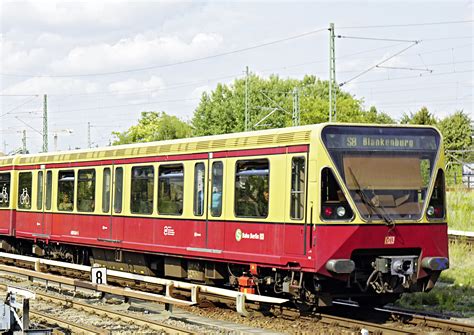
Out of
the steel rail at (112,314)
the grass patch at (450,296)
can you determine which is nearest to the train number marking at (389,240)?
the grass patch at (450,296)

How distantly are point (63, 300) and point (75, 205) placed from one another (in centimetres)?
498

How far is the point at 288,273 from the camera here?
13406 mm

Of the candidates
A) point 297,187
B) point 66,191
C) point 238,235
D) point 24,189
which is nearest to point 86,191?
point 66,191

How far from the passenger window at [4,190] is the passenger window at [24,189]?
0.75m

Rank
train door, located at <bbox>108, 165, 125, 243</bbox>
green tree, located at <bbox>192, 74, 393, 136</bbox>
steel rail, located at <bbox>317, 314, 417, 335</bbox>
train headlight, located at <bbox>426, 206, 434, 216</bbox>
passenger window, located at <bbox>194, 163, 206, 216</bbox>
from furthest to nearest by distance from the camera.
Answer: green tree, located at <bbox>192, 74, 393, 136</bbox>, train door, located at <bbox>108, 165, 125, 243</bbox>, passenger window, located at <bbox>194, 163, 206, 216</bbox>, train headlight, located at <bbox>426, 206, 434, 216</bbox>, steel rail, located at <bbox>317, 314, 417, 335</bbox>

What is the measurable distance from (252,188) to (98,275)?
3595 millimetres

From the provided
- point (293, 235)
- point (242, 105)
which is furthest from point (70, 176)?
point (242, 105)

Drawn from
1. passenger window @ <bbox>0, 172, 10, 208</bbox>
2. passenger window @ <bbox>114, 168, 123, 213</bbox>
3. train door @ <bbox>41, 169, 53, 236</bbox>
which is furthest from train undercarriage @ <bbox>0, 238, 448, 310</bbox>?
passenger window @ <bbox>0, 172, 10, 208</bbox>

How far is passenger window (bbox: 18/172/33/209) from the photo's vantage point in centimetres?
2312

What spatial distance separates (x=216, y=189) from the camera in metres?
14.9

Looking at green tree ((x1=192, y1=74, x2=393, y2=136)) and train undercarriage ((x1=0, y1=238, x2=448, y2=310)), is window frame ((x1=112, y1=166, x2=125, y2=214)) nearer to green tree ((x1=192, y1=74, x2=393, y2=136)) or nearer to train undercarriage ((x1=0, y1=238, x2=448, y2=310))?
train undercarriage ((x1=0, y1=238, x2=448, y2=310))

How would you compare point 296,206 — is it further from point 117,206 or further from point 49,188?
point 49,188

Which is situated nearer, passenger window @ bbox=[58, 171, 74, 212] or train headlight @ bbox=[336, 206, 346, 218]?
train headlight @ bbox=[336, 206, 346, 218]

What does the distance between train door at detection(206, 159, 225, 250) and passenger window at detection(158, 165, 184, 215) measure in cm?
108
